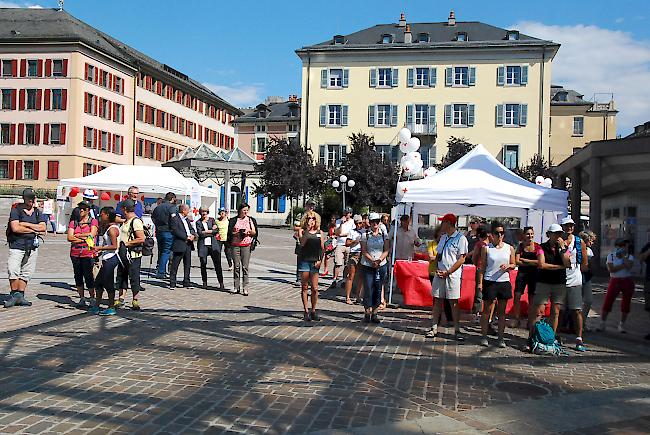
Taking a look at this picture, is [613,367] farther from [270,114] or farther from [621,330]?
[270,114]

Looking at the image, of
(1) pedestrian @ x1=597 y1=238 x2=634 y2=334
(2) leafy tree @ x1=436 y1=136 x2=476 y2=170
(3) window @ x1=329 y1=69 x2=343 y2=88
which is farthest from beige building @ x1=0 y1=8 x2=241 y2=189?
(1) pedestrian @ x1=597 y1=238 x2=634 y2=334

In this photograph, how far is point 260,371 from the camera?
23.1ft

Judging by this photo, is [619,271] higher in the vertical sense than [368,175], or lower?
lower

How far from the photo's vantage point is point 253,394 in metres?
6.18

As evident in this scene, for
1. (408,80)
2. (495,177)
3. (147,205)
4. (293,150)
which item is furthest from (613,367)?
(408,80)

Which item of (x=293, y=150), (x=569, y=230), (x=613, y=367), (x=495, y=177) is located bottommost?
(x=613, y=367)

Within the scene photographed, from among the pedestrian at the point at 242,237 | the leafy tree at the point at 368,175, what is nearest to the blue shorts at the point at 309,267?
the pedestrian at the point at 242,237

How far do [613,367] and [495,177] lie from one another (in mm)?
5863

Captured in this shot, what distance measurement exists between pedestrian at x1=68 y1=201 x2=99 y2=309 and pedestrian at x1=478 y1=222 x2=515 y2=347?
5.61 m

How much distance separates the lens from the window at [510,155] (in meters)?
56.5

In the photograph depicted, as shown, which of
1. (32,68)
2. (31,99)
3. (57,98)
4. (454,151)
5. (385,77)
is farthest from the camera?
(385,77)

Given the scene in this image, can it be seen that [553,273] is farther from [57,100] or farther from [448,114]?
[57,100]

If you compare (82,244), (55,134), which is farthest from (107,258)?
(55,134)

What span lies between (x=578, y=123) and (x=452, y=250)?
69.9 meters
